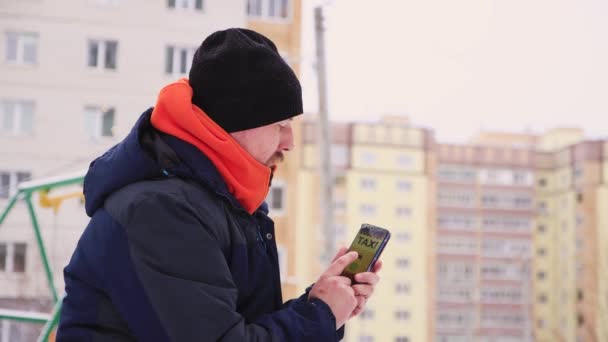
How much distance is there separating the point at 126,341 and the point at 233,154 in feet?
0.57

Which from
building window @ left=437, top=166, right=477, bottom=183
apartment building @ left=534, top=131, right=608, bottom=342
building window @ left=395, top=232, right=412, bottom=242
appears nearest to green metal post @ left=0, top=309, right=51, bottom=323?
apartment building @ left=534, top=131, right=608, bottom=342

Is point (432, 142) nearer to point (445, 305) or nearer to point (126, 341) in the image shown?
point (445, 305)

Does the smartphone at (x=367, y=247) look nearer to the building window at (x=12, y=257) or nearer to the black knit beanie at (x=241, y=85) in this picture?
the black knit beanie at (x=241, y=85)

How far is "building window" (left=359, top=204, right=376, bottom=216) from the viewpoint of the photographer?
93.3 ft

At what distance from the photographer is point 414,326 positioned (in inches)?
1128

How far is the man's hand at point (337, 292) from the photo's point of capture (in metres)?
0.59

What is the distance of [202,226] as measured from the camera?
0.54 meters

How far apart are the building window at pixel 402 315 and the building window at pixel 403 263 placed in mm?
1888

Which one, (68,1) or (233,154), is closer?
(233,154)

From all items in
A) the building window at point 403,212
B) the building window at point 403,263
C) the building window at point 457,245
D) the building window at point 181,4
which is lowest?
the building window at point 403,263

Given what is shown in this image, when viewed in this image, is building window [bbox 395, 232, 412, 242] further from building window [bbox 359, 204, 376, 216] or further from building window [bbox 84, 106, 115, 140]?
building window [bbox 84, 106, 115, 140]

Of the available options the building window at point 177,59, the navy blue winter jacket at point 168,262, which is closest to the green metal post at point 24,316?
the navy blue winter jacket at point 168,262

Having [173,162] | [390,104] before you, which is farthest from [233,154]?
[390,104]

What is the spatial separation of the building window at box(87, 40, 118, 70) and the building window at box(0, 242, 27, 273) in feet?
6.21
